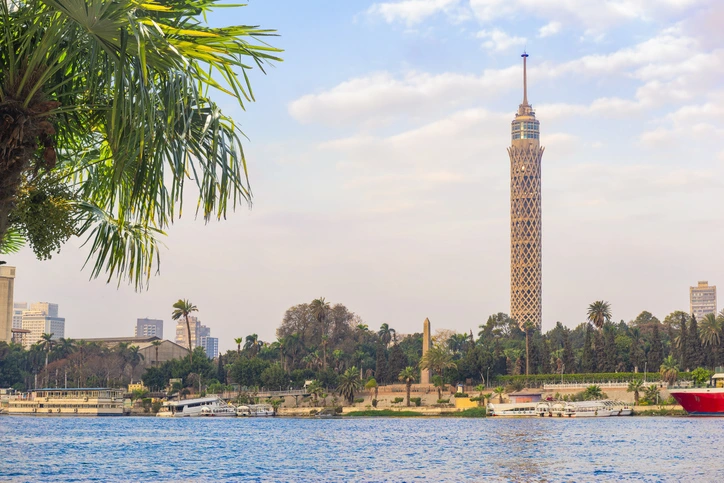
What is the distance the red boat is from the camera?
94.3 m

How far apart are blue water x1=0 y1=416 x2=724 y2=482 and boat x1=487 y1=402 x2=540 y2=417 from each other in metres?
33.8

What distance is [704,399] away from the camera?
94.8 meters

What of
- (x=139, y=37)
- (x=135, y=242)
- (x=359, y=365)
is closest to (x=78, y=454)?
(x=135, y=242)

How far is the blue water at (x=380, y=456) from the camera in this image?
3772cm

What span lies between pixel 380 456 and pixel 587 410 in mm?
63784

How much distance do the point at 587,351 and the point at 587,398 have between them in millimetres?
8727

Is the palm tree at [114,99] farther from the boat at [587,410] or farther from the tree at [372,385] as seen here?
the tree at [372,385]

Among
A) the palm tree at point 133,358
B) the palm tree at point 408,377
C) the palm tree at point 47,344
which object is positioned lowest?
the palm tree at point 408,377

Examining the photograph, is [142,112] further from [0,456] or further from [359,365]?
[359,365]

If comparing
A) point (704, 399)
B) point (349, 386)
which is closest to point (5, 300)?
point (349, 386)

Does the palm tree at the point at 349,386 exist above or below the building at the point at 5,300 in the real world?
below

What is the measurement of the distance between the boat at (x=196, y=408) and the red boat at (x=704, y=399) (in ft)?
203

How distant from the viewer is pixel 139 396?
140 meters

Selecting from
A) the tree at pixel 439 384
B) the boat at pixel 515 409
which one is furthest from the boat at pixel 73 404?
the boat at pixel 515 409
